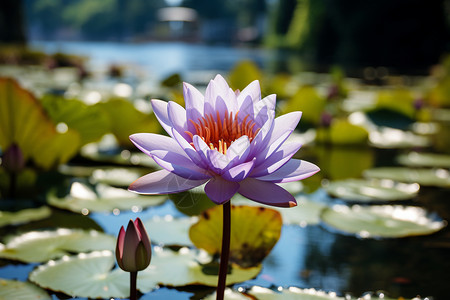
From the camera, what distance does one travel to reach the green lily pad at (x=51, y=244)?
2.68ft

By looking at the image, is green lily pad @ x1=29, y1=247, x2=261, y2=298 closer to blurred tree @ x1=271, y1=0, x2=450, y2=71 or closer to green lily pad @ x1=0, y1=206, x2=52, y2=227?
green lily pad @ x1=0, y1=206, x2=52, y2=227

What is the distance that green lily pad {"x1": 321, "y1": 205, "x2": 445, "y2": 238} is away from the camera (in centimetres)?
101

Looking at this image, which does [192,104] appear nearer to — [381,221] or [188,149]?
[188,149]

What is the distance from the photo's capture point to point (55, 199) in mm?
1100

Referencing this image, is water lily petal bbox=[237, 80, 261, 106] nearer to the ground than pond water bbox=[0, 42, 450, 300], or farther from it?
farther from it

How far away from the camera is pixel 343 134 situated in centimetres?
199

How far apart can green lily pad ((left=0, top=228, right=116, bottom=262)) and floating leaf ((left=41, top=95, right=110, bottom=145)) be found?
1.55 feet

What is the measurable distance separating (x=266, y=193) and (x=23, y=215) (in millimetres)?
727

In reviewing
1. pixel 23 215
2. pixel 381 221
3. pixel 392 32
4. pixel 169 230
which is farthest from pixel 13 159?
pixel 392 32

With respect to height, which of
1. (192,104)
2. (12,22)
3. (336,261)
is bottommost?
(336,261)

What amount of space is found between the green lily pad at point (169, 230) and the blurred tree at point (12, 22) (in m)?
9.76

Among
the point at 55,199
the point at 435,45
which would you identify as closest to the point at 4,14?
the point at 435,45

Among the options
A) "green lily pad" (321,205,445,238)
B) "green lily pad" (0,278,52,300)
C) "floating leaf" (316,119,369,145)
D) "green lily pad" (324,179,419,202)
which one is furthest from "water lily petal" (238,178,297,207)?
"floating leaf" (316,119,369,145)

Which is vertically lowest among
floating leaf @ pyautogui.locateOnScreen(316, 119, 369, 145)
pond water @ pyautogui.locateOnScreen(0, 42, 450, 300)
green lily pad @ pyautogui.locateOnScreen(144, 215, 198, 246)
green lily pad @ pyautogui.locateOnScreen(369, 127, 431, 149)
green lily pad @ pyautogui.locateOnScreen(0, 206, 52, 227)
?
pond water @ pyautogui.locateOnScreen(0, 42, 450, 300)
